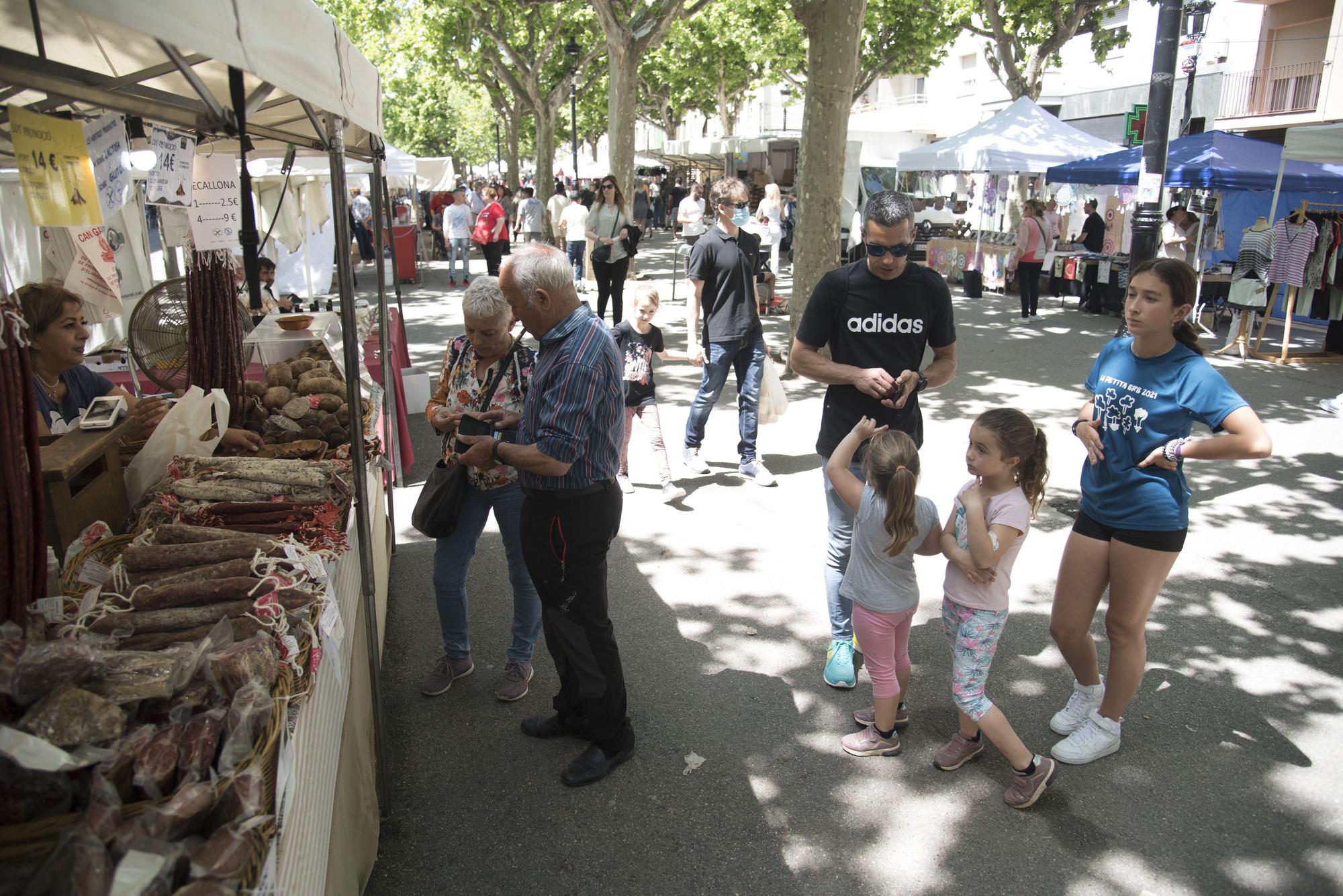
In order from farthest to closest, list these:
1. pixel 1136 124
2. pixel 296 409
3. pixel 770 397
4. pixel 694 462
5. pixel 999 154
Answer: pixel 999 154, pixel 1136 124, pixel 694 462, pixel 770 397, pixel 296 409

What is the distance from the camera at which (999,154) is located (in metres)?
14.6

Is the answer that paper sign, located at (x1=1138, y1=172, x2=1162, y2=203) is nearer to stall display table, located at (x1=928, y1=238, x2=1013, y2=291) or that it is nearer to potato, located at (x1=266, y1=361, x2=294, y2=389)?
potato, located at (x1=266, y1=361, x2=294, y2=389)

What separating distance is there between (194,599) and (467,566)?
5.13ft

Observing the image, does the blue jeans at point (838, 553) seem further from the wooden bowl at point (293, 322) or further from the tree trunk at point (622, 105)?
the tree trunk at point (622, 105)

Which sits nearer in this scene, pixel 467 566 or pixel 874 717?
pixel 874 717

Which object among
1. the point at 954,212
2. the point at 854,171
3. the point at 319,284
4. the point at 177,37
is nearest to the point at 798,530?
the point at 177,37

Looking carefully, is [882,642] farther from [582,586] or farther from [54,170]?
[54,170]

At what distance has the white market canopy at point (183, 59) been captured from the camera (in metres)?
1.63

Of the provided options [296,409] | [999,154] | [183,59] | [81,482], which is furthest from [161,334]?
[999,154]

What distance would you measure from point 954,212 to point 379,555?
80.4ft

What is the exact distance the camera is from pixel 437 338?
41.7 feet

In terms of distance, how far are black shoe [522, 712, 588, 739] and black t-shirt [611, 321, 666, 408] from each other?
2.49 m

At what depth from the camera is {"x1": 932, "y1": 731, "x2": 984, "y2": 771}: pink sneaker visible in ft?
11.4

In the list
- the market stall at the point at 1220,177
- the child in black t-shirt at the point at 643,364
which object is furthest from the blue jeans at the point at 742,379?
the market stall at the point at 1220,177
